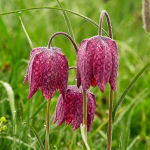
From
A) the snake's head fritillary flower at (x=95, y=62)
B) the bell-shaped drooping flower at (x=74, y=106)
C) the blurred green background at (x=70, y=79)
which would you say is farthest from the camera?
the blurred green background at (x=70, y=79)

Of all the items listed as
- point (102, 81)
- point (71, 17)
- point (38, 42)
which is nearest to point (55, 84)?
point (102, 81)

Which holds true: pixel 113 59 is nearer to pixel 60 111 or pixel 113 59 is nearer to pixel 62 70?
pixel 62 70

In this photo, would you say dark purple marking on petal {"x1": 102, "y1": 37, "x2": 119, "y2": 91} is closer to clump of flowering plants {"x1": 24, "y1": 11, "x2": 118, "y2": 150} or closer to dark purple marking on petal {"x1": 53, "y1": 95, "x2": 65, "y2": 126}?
clump of flowering plants {"x1": 24, "y1": 11, "x2": 118, "y2": 150}

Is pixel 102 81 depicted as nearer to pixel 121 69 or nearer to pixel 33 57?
pixel 33 57

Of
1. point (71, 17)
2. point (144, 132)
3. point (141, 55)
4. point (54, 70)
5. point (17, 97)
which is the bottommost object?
point (144, 132)

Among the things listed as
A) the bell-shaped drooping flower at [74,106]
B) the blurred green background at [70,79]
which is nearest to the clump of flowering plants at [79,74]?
the bell-shaped drooping flower at [74,106]

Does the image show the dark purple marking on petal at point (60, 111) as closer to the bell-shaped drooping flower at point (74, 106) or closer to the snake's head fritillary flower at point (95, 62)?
the bell-shaped drooping flower at point (74, 106)

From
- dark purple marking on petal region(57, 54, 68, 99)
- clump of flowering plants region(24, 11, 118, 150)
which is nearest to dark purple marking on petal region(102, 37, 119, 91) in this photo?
clump of flowering plants region(24, 11, 118, 150)
